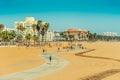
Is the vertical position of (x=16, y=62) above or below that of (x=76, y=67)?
above

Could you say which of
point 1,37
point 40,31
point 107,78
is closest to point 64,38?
point 40,31

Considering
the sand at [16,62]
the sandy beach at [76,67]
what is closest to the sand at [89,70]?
the sandy beach at [76,67]

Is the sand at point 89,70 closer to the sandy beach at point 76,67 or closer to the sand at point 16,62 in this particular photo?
the sandy beach at point 76,67

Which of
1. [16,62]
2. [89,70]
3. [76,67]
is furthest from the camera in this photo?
[16,62]

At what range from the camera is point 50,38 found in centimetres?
19950

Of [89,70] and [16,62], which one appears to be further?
[16,62]

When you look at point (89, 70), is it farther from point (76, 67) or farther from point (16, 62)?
point (16, 62)

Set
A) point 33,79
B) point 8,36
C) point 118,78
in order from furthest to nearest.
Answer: point 8,36 < point 118,78 < point 33,79

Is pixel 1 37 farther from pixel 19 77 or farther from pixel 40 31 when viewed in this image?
pixel 19 77

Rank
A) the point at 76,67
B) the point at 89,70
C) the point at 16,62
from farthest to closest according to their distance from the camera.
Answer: the point at 16,62 → the point at 76,67 → the point at 89,70

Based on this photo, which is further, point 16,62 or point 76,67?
point 16,62

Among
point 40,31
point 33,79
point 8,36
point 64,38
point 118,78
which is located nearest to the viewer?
point 33,79

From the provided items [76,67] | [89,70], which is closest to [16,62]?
[76,67]

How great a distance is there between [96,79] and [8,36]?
291ft
